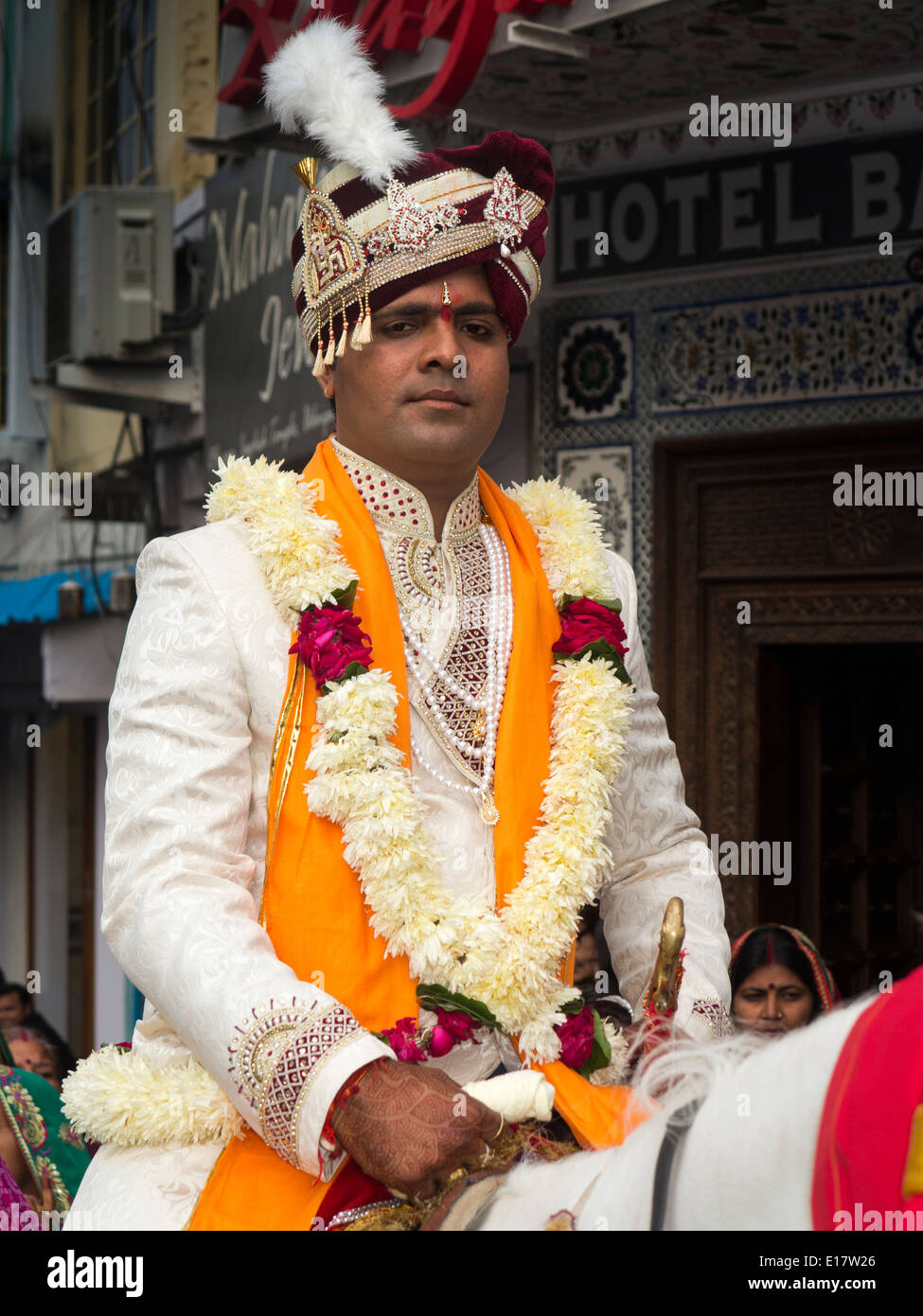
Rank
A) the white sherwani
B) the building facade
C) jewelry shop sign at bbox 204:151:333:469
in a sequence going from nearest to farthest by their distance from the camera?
the white sherwani → the building facade → jewelry shop sign at bbox 204:151:333:469

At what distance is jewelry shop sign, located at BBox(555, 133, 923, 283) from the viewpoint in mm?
5266

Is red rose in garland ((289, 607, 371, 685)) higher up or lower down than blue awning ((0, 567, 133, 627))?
lower down

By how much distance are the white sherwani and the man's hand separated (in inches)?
1.3

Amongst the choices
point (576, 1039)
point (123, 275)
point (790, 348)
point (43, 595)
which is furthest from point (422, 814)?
point (43, 595)

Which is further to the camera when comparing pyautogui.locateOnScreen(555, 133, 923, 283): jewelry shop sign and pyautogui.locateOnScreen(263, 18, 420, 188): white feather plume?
pyautogui.locateOnScreen(555, 133, 923, 283): jewelry shop sign

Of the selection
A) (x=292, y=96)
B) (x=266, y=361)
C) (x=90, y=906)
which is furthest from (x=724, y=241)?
(x=90, y=906)

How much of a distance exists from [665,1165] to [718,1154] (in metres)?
0.08

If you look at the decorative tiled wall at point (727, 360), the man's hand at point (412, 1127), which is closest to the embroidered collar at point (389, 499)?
the man's hand at point (412, 1127)

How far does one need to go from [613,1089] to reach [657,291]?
4.22m

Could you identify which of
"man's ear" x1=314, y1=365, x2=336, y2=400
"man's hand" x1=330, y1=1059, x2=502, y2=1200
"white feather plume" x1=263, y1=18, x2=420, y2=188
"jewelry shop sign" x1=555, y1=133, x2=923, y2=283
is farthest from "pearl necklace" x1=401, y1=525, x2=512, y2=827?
"jewelry shop sign" x1=555, y1=133, x2=923, y2=283

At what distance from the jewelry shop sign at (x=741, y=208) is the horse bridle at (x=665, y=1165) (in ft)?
13.6

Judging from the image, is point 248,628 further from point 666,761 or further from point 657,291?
point 657,291

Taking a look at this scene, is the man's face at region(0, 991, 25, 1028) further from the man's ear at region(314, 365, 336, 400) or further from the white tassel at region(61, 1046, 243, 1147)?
the man's ear at region(314, 365, 336, 400)

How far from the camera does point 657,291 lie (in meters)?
5.83
